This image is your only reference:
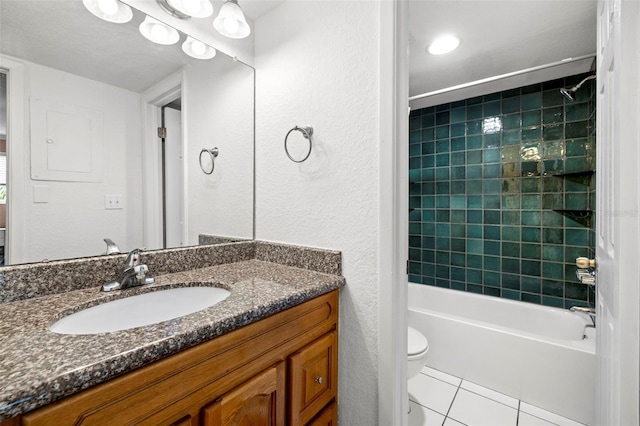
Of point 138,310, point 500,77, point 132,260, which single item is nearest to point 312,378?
point 138,310

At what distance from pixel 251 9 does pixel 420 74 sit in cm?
136

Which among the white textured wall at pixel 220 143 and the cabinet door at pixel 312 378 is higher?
the white textured wall at pixel 220 143

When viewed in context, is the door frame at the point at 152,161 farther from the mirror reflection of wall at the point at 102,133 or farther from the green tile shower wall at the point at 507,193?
the green tile shower wall at the point at 507,193

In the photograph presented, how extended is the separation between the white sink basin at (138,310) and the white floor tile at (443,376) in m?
1.79

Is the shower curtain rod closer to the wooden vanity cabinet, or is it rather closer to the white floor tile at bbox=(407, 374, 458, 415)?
the wooden vanity cabinet

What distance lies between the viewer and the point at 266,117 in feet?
4.75

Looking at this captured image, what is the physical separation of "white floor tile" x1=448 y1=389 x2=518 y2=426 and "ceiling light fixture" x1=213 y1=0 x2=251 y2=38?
2333mm

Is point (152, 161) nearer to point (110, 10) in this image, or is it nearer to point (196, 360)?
point (110, 10)

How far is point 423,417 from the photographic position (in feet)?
5.32

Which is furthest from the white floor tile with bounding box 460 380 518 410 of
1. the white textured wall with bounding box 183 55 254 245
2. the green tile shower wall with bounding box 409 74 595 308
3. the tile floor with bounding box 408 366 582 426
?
the white textured wall with bounding box 183 55 254 245

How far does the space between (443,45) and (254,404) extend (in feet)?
6.81

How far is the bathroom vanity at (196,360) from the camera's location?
0.48 metres

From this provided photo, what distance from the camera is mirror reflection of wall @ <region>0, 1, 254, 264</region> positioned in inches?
35.5

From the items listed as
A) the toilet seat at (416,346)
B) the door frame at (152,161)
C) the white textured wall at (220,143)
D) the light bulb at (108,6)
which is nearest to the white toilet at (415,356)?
the toilet seat at (416,346)
